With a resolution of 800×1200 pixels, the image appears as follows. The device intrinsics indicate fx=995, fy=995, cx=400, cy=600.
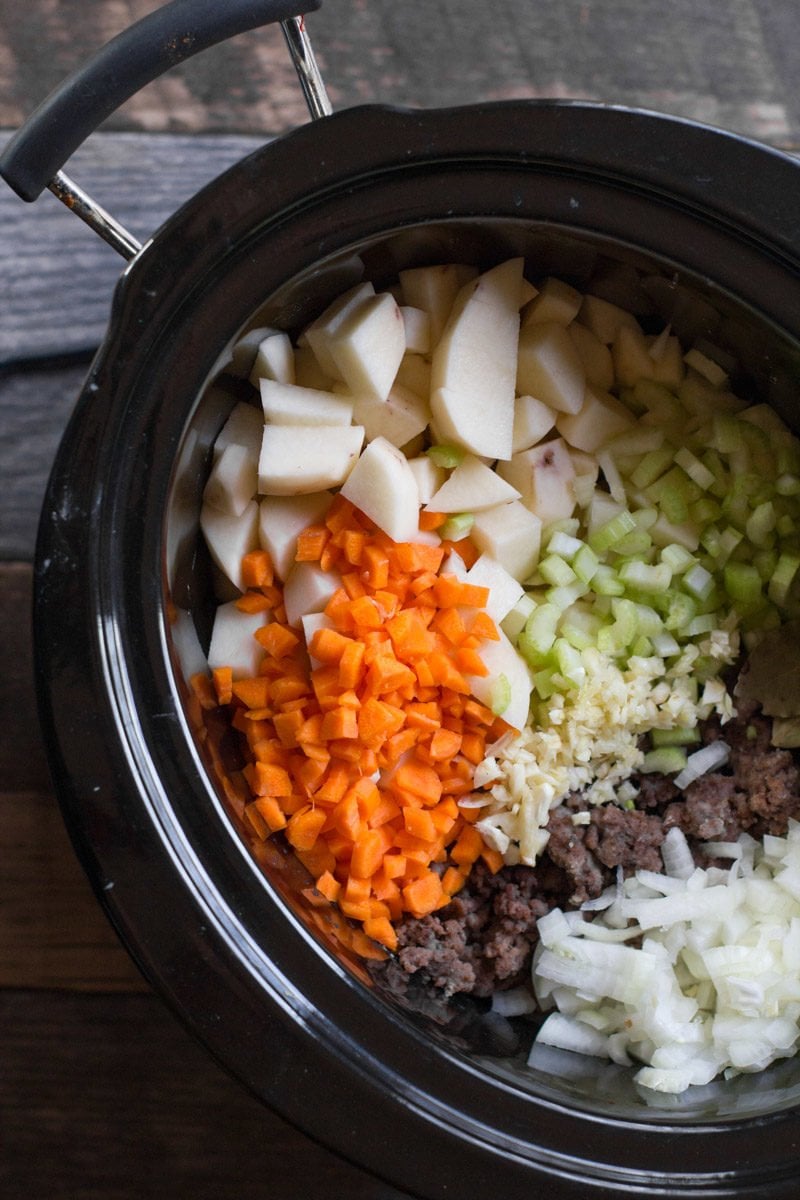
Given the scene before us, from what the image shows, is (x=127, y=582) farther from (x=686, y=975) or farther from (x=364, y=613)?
(x=686, y=975)

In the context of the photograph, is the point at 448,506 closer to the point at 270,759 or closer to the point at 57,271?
the point at 270,759

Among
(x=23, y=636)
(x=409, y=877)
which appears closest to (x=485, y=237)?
(x=409, y=877)

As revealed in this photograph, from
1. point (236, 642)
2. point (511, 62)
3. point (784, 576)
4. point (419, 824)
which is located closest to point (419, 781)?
point (419, 824)

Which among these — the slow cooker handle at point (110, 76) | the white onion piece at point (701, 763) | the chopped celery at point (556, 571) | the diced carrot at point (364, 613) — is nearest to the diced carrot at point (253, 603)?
the diced carrot at point (364, 613)

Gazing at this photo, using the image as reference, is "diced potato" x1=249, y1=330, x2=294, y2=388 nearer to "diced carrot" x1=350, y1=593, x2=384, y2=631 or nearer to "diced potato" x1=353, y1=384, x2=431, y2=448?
"diced potato" x1=353, y1=384, x2=431, y2=448

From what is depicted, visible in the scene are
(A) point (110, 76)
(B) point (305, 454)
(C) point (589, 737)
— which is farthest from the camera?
(C) point (589, 737)

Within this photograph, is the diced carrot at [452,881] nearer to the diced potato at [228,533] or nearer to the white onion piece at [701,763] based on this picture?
the white onion piece at [701,763]

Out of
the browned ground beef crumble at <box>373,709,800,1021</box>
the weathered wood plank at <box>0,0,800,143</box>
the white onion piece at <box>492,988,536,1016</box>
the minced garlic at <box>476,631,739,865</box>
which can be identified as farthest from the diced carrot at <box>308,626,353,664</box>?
the weathered wood plank at <box>0,0,800,143</box>
